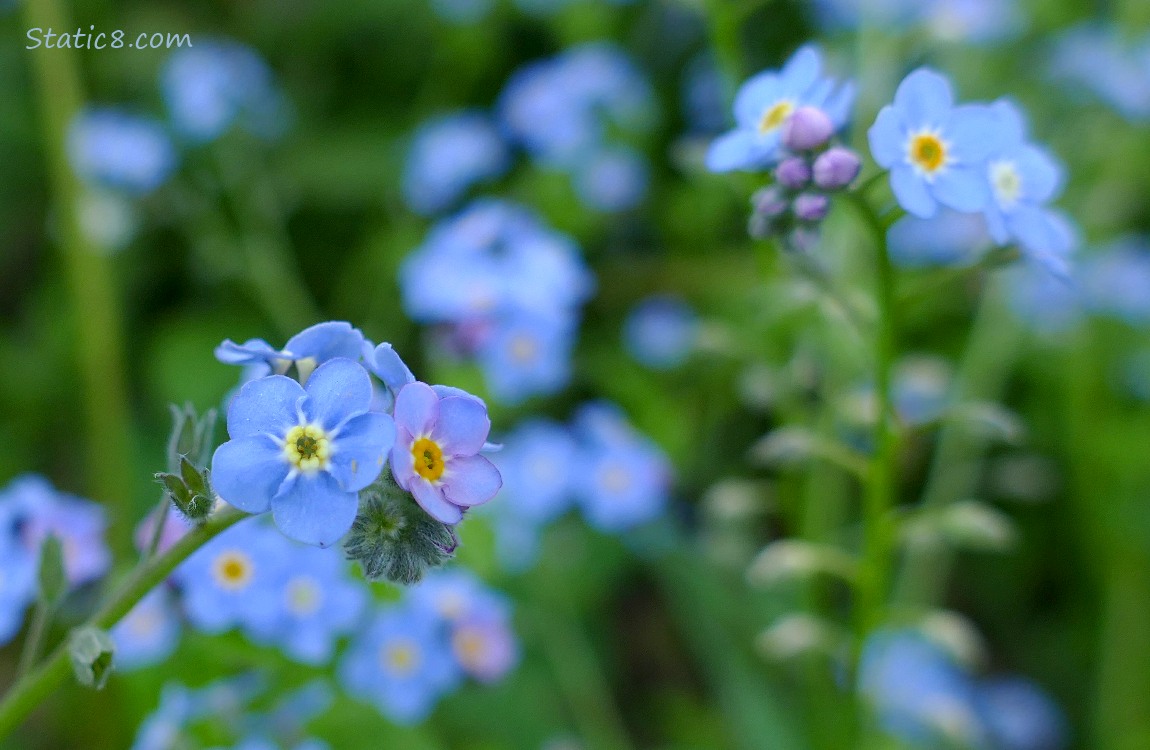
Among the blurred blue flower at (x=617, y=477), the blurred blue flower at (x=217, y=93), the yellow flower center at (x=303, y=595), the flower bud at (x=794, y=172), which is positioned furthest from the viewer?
the blurred blue flower at (x=217, y=93)

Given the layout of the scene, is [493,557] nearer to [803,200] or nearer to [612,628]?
[612,628]

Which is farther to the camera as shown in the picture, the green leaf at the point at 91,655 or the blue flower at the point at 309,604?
the blue flower at the point at 309,604

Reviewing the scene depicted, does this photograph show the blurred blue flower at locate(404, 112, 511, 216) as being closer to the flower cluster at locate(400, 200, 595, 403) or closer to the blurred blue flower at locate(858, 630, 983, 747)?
the flower cluster at locate(400, 200, 595, 403)

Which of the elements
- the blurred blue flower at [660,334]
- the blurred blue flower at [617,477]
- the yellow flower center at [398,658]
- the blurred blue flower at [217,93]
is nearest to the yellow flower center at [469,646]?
the yellow flower center at [398,658]

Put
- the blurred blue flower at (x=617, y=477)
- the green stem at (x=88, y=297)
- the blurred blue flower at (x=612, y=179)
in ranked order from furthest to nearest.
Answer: the blurred blue flower at (x=612, y=179), the green stem at (x=88, y=297), the blurred blue flower at (x=617, y=477)

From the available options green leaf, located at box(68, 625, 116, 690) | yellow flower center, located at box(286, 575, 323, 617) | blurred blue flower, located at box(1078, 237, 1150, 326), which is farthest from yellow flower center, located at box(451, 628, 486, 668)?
blurred blue flower, located at box(1078, 237, 1150, 326)

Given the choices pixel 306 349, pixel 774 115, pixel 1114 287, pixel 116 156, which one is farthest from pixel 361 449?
pixel 1114 287

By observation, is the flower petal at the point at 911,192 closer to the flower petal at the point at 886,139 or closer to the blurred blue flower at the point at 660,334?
the flower petal at the point at 886,139

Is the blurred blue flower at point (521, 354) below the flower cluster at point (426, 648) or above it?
above
